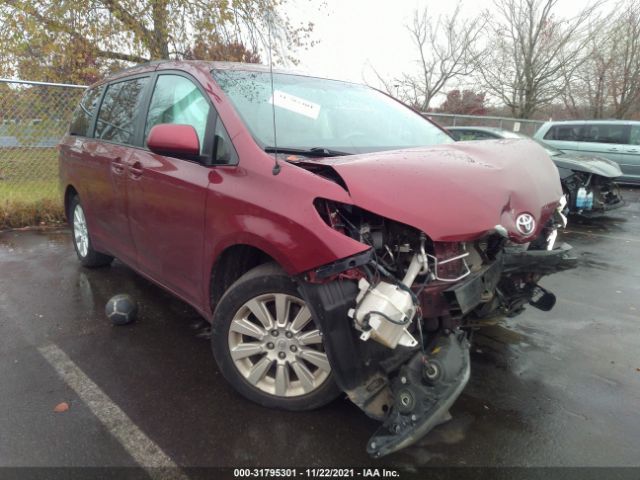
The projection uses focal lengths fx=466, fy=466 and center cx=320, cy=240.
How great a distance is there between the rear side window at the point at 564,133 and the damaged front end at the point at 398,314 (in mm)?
11855

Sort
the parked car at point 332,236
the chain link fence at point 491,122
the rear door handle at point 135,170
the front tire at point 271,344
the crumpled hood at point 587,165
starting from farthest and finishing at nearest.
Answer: the chain link fence at point 491,122
the crumpled hood at point 587,165
the rear door handle at point 135,170
the front tire at point 271,344
the parked car at point 332,236

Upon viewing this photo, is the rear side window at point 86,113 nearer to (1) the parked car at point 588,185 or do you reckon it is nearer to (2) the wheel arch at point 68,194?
(2) the wheel arch at point 68,194

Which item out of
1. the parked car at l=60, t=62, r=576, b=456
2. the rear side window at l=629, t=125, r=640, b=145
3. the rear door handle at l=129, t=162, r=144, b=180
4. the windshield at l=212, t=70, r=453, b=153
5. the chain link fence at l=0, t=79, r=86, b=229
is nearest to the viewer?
the parked car at l=60, t=62, r=576, b=456

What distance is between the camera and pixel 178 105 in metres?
3.24

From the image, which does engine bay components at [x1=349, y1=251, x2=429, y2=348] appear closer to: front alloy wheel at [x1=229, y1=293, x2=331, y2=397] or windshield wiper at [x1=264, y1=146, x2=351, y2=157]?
front alloy wheel at [x1=229, y1=293, x2=331, y2=397]

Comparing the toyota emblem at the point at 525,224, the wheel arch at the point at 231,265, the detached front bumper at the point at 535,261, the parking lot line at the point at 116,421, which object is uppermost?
the toyota emblem at the point at 525,224

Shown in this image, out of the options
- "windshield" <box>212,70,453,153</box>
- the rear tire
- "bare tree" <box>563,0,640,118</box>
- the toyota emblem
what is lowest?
the rear tire

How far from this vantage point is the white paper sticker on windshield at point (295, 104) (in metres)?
2.99

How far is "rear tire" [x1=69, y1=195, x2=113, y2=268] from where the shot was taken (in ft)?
15.8

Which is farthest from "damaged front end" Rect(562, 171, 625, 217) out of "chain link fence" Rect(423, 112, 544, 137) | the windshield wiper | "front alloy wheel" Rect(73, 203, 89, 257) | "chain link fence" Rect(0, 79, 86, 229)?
"chain link fence" Rect(0, 79, 86, 229)

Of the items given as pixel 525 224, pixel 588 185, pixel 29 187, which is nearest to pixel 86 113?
pixel 29 187

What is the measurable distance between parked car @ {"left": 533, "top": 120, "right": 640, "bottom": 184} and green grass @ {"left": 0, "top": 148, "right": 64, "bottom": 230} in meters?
11.1

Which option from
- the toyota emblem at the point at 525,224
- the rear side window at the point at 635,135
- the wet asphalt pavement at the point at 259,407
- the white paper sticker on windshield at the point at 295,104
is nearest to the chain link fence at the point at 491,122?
the rear side window at the point at 635,135

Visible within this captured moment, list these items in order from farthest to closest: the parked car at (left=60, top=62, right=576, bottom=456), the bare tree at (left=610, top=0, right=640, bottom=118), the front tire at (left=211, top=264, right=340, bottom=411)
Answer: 1. the bare tree at (left=610, top=0, right=640, bottom=118)
2. the front tire at (left=211, top=264, right=340, bottom=411)
3. the parked car at (left=60, top=62, right=576, bottom=456)
